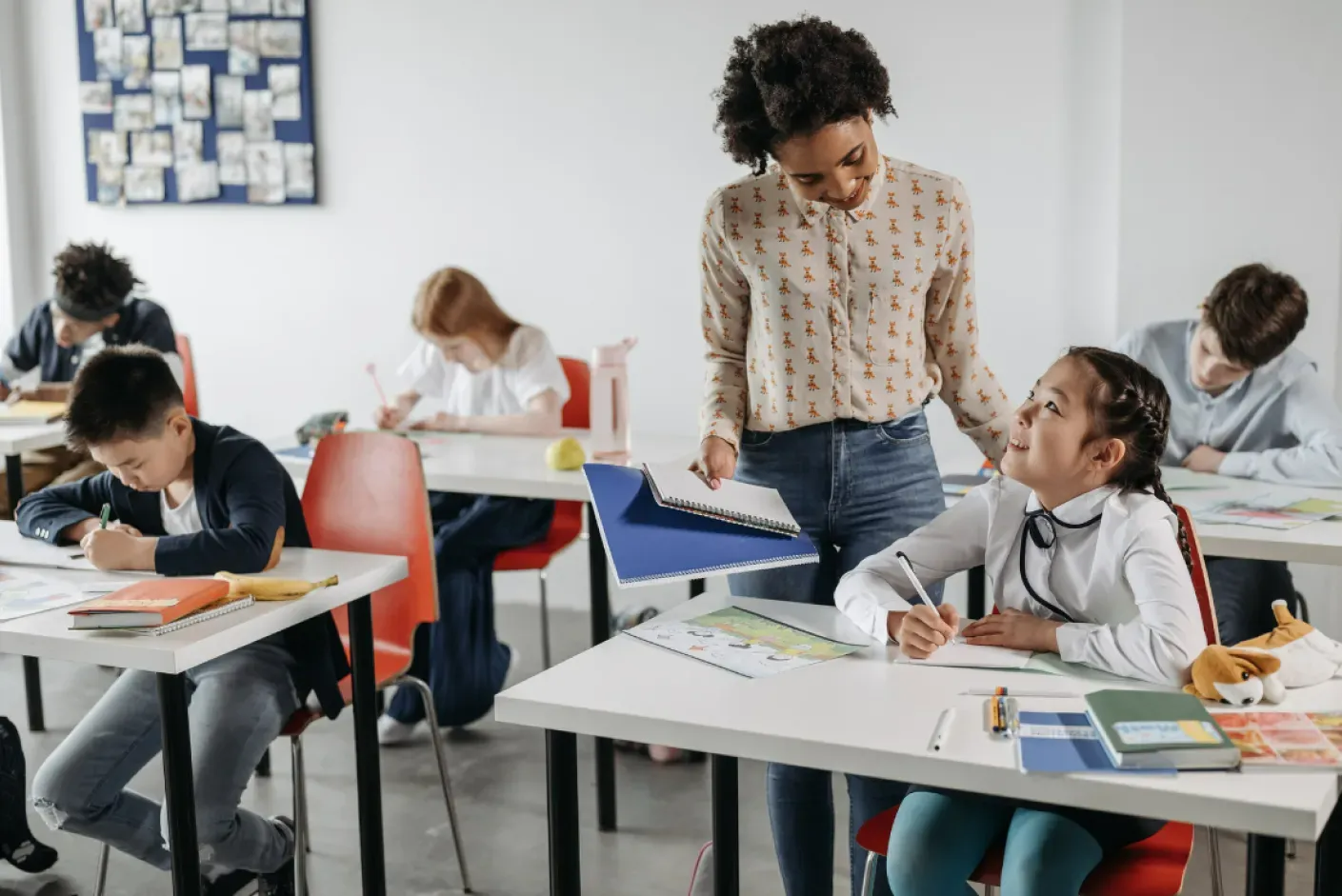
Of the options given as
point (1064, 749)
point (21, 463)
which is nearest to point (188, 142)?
point (21, 463)

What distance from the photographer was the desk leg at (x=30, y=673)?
3395mm

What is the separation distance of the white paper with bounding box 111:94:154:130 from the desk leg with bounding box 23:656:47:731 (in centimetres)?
239

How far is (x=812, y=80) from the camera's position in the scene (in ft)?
5.62

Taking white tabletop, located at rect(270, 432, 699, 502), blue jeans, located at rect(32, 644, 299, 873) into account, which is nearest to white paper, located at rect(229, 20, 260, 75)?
white tabletop, located at rect(270, 432, 699, 502)

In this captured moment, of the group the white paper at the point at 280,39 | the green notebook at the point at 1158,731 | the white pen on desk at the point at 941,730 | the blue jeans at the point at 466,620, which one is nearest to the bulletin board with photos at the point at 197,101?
the white paper at the point at 280,39

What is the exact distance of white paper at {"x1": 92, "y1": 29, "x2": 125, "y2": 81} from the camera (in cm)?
504

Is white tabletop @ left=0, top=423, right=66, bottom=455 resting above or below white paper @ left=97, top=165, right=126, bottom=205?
below

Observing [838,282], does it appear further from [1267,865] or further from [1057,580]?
[1267,865]

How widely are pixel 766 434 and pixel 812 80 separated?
531 mm

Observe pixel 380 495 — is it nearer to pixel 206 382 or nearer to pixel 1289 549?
pixel 1289 549

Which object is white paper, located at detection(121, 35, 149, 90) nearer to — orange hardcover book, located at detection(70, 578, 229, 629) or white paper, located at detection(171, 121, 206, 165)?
white paper, located at detection(171, 121, 206, 165)

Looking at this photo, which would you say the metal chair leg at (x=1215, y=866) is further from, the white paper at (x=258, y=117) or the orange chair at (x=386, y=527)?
the white paper at (x=258, y=117)

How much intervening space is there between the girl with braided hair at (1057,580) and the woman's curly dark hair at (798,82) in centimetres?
45

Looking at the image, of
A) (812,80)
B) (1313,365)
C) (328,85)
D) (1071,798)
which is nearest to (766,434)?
(812,80)
